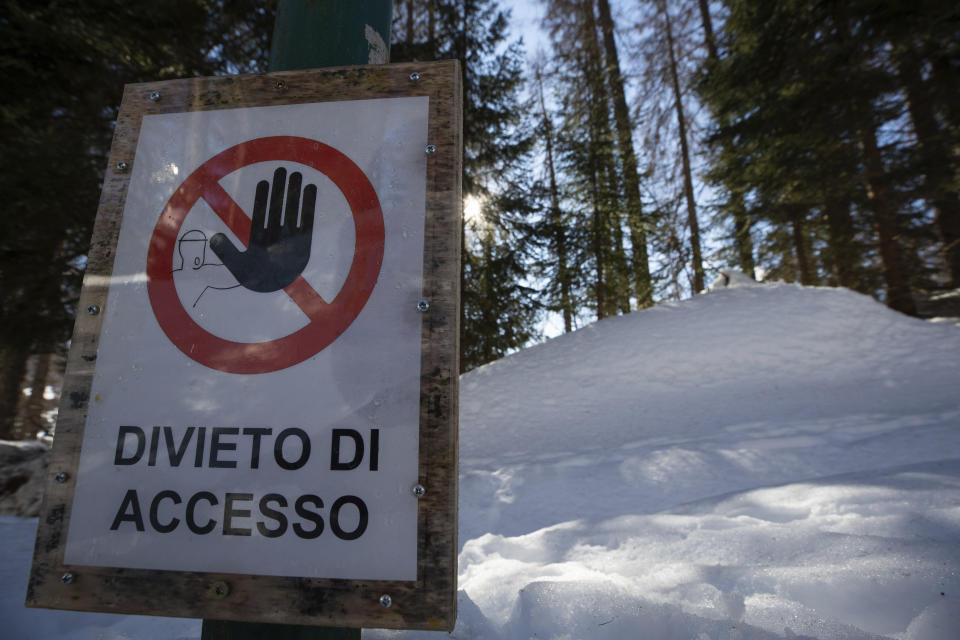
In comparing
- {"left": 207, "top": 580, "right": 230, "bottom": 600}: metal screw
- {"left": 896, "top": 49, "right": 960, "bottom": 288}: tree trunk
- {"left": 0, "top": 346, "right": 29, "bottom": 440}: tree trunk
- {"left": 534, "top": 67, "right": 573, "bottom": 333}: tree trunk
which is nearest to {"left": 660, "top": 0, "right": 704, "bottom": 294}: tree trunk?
{"left": 534, "top": 67, "right": 573, "bottom": 333}: tree trunk

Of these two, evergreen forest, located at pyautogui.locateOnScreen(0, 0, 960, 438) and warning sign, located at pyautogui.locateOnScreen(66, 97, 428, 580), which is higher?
evergreen forest, located at pyautogui.locateOnScreen(0, 0, 960, 438)

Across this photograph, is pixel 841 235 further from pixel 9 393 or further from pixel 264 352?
pixel 9 393

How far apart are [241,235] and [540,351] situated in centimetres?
683

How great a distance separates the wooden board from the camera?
905 mm

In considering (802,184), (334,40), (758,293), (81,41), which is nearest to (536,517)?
(334,40)

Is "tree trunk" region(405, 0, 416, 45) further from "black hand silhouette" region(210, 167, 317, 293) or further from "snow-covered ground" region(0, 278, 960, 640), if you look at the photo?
"black hand silhouette" region(210, 167, 317, 293)

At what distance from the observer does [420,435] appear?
3.20 ft

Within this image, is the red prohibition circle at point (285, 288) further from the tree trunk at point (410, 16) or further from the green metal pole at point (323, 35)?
the tree trunk at point (410, 16)

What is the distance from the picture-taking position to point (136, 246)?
3.73 ft

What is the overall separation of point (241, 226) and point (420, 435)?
0.71 m

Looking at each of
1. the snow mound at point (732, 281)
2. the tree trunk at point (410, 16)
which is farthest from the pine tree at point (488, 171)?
the snow mound at point (732, 281)

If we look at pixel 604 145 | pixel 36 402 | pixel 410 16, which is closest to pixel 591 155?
pixel 604 145

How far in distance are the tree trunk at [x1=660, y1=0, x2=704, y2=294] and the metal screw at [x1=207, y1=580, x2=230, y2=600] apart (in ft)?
37.1

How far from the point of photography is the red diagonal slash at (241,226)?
1.06m
